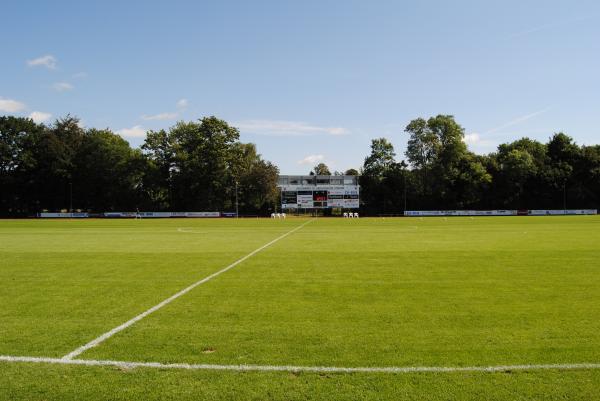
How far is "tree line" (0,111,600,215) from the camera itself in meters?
87.9

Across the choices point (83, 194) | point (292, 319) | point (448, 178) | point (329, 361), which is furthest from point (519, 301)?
point (83, 194)

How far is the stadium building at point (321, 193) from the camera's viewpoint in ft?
254

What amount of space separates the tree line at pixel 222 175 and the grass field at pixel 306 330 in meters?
77.7

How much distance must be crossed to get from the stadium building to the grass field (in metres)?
64.3

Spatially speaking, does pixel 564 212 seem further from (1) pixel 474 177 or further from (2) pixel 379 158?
(2) pixel 379 158

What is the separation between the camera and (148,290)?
31.4 feet

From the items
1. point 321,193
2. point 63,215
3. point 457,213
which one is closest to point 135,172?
point 63,215

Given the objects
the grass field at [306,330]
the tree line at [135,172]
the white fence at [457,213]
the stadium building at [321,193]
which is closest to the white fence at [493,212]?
the white fence at [457,213]

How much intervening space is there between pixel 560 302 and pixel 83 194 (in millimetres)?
96142

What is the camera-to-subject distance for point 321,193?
255 ft

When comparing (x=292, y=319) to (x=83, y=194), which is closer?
(x=292, y=319)

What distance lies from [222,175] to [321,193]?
858 inches

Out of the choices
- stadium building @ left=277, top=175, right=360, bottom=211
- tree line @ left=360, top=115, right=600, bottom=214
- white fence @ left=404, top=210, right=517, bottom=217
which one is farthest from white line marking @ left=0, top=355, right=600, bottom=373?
tree line @ left=360, top=115, right=600, bottom=214

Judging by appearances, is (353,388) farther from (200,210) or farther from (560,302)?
(200,210)
